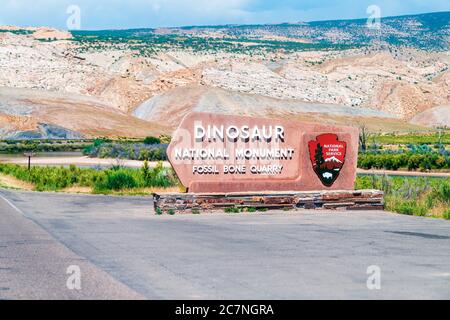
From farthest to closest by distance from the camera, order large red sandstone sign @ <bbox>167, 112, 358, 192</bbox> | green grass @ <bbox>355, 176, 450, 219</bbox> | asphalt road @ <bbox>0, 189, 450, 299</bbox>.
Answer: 1. large red sandstone sign @ <bbox>167, 112, 358, 192</bbox>
2. green grass @ <bbox>355, 176, 450, 219</bbox>
3. asphalt road @ <bbox>0, 189, 450, 299</bbox>

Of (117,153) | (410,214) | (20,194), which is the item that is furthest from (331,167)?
(117,153)

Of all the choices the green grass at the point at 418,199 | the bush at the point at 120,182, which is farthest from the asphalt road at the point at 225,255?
the bush at the point at 120,182

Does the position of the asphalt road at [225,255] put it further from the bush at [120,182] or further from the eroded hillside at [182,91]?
the eroded hillside at [182,91]

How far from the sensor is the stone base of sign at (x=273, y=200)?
25.8 m

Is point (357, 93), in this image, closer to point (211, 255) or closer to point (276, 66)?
point (276, 66)

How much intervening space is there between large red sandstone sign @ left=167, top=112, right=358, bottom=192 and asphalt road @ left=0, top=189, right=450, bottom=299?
2.96m

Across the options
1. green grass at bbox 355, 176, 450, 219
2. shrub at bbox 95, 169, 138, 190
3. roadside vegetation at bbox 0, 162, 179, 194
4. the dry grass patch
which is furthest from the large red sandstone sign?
the dry grass patch

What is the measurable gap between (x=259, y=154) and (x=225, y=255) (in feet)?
44.3

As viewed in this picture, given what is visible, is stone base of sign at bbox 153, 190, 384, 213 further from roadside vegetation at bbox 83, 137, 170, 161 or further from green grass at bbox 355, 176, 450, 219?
roadside vegetation at bbox 83, 137, 170, 161

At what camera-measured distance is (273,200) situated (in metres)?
26.6

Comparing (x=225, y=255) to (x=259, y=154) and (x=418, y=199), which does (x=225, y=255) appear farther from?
(x=418, y=199)

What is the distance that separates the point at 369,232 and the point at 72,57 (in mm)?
171659

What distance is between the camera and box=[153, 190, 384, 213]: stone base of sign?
2581 centimetres
